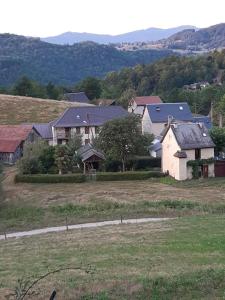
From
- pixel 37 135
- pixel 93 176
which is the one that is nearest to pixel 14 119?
pixel 37 135

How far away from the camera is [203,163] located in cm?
4722

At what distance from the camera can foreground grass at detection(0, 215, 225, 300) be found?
1683 centimetres

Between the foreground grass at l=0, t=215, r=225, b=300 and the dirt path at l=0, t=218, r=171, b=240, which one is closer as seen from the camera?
the foreground grass at l=0, t=215, r=225, b=300

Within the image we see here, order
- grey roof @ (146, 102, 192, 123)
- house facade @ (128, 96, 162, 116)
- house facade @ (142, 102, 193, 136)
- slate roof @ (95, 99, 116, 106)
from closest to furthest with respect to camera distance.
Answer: grey roof @ (146, 102, 192, 123) < house facade @ (142, 102, 193, 136) < house facade @ (128, 96, 162, 116) < slate roof @ (95, 99, 116, 106)

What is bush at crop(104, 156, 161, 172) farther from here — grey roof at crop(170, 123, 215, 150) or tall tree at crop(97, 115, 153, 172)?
grey roof at crop(170, 123, 215, 150)

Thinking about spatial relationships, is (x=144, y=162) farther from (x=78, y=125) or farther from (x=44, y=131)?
(x=44, y=131)

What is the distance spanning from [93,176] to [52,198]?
623cm

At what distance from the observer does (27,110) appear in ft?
306

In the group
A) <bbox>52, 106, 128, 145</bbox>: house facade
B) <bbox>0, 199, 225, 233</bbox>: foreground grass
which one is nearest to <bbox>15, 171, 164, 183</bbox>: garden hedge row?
<bbox>0, 199, 225, 233</bbox>: foreground grass

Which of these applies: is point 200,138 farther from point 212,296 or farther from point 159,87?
point 159,87

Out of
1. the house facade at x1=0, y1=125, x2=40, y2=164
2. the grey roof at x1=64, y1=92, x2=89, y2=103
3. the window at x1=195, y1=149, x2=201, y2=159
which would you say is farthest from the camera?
the grey roof at x1=64, y1=92, x2=89, y2=103

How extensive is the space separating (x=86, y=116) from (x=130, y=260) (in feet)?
152

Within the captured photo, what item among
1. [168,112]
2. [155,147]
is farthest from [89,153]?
[168,112]

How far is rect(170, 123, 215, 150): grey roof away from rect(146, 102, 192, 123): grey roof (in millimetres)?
18954
